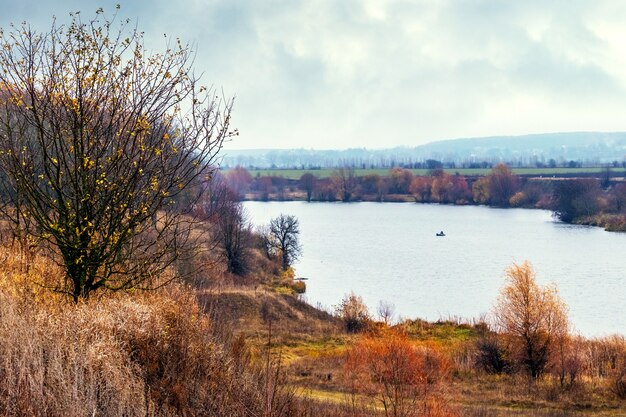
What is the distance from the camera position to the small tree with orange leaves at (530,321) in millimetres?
28672

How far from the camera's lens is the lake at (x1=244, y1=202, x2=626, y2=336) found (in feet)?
132

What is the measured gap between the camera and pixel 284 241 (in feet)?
188

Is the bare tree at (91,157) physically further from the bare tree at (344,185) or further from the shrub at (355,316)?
the bare tree at (344,185)

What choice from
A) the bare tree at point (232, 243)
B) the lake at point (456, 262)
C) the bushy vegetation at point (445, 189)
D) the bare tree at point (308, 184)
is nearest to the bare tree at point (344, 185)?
the bushy vegetation at point (445, 189)

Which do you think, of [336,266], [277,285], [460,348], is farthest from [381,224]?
[460,348]

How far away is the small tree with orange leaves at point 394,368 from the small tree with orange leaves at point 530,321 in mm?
3447

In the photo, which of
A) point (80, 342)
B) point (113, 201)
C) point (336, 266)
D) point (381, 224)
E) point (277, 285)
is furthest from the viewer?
point (381, 224)

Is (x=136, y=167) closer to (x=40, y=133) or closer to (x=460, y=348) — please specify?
(x=40, y=133)

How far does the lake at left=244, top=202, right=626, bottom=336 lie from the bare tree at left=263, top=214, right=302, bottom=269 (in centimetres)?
113

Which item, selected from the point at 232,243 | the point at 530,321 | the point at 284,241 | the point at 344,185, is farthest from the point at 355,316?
the point at 344,185

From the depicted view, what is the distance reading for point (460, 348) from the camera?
3192 cm

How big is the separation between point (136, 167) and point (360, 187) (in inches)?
4727

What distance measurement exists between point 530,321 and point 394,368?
25.4 feet

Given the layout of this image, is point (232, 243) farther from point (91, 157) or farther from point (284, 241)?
point (91, 157)
